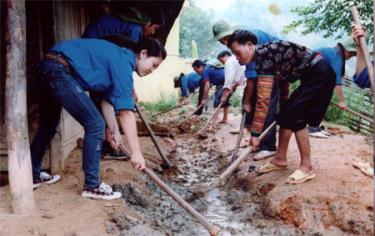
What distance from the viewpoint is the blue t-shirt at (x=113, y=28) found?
426 cm

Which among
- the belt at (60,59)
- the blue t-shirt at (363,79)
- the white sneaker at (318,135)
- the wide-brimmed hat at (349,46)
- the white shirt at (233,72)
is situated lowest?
the white sneaker at (318,135)

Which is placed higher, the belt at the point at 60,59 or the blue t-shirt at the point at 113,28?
the blue t-shirt at the point at 113,28

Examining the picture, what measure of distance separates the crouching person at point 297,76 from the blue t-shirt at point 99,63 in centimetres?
130

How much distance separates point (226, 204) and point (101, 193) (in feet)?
5.41

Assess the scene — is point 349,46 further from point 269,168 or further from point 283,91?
point 269,168

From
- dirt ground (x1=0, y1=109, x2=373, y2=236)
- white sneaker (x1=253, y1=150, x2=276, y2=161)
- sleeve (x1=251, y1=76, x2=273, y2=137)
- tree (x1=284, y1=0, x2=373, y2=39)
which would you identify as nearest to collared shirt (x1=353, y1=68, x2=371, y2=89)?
sleeve (x1=251, y1=76, x2=273, y2=137)

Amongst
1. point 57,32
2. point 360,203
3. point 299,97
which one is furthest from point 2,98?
point 360,203

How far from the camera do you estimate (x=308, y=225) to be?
11.6ft

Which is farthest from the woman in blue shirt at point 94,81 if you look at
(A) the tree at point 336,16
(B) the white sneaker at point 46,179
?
(A) the tree at point 336,16

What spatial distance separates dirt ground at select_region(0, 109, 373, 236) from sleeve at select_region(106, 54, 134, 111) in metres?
0.89

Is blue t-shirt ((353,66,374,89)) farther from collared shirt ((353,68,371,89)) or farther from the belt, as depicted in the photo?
the belt

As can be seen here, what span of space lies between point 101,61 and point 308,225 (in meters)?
2.25

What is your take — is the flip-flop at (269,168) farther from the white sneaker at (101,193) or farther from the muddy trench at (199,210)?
the white sneaker at (101,193)

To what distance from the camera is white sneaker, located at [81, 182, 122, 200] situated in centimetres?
349
